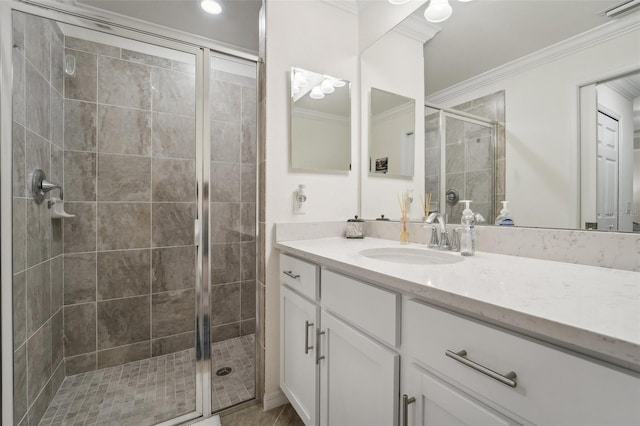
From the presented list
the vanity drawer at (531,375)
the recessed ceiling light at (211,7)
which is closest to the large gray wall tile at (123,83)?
the recessed ceiling light at (211,7)

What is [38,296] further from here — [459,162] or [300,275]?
[459,162]

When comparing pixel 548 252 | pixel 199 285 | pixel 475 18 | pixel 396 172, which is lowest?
pixel 199 285

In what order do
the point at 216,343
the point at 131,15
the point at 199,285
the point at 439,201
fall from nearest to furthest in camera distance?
the point at 439,201
the point at 199,285
the point at 216,343
the point at 131,15

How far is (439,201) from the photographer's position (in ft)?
4.41

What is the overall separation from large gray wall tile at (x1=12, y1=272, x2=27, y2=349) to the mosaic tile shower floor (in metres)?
0.51

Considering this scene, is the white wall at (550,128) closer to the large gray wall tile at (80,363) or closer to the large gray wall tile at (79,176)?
the large gray wall tile at (79,176)

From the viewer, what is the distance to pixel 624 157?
2.57 ft

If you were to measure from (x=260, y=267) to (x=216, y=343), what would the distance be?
555mm

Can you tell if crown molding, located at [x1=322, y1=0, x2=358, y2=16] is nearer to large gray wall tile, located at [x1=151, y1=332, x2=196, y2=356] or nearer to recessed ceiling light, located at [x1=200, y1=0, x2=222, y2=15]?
recessed ceiling light, located at [x1=200, y1=0, x2=222, y2=15]

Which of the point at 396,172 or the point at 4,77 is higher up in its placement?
the point at 4,77

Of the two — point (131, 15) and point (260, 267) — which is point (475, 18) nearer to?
point (260, 267)

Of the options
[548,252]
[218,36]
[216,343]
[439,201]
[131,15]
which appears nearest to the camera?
[548,252]

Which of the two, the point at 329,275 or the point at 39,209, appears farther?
the point at 39,209

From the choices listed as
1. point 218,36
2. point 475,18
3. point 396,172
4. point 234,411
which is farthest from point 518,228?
point 218,36
